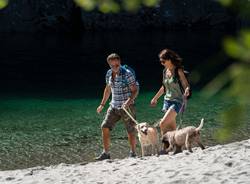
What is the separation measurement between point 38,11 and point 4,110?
23.2 metres

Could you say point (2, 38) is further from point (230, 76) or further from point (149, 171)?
point (230, 76)

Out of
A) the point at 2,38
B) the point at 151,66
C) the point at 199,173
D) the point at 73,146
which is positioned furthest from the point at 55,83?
the point at 199,173

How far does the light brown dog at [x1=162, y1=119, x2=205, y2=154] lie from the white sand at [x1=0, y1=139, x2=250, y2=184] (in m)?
0.16

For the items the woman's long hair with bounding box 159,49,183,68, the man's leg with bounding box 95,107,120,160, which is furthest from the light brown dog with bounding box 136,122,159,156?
the woman's long hair with bounding box 159,49,183,68

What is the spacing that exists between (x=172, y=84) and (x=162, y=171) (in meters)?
1.88

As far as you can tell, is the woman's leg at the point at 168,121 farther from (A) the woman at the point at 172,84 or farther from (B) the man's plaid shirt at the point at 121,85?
(B) the man's plaid shirt at the point at 121,85

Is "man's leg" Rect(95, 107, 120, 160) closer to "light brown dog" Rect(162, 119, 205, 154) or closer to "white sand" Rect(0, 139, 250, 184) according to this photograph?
"white sand" Rect(0, 139, 250, 184)

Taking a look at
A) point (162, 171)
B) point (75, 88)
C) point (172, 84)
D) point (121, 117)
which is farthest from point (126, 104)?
point (75, 88)

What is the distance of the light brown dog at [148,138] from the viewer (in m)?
10.4

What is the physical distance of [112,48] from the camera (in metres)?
35.2

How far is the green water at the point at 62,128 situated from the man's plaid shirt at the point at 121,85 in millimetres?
2258

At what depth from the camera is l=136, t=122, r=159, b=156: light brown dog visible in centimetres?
1035

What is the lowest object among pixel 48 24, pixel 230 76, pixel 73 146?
pixel 73 146

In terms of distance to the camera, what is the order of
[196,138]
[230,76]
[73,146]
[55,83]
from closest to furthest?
[230,76]
[196,138]
[73,146]
[55,83]
